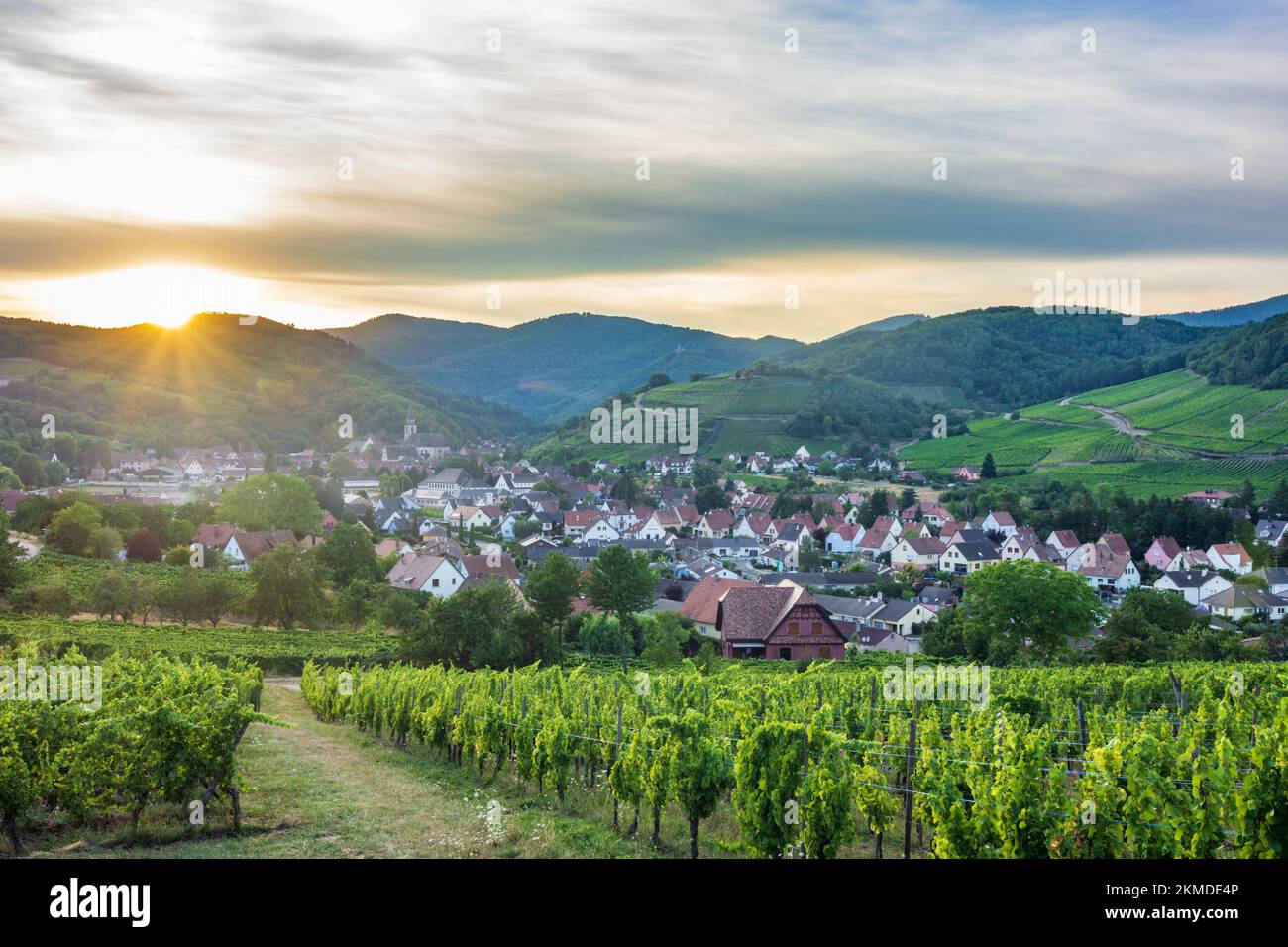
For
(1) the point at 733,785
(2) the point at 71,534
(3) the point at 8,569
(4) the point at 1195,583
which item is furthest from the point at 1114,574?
(1) the point at 733,785

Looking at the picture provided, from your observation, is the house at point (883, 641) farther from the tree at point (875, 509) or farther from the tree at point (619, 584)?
the tree at point (875, 509)

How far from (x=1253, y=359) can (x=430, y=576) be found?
424 feet

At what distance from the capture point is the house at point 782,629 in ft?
153

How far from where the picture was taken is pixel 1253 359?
474 feet

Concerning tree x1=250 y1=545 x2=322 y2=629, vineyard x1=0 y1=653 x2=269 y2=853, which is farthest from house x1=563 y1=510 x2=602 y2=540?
vineyard x1=0 y1=653 x2=269 y2=853

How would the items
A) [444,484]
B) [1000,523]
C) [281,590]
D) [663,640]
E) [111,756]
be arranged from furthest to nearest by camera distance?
[444,484] → [1000,523] → [281,590] → [663,640] → [111,756]

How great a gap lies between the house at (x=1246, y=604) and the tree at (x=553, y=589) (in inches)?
1721

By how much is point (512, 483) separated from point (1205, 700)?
126087mm

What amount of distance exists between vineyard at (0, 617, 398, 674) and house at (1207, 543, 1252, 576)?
66168mm

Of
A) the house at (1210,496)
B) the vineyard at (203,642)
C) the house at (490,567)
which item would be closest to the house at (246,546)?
the house at (490,567)

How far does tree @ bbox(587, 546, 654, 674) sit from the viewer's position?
48.2 metres

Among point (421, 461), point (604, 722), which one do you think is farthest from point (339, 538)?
point (421, 461)

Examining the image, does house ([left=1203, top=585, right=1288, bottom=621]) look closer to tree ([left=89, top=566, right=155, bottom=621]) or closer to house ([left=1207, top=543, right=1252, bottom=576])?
house ([left=1207, top=543, right=1252, bottom=576])

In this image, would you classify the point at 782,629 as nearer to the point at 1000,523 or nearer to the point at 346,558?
the point at 346,558
